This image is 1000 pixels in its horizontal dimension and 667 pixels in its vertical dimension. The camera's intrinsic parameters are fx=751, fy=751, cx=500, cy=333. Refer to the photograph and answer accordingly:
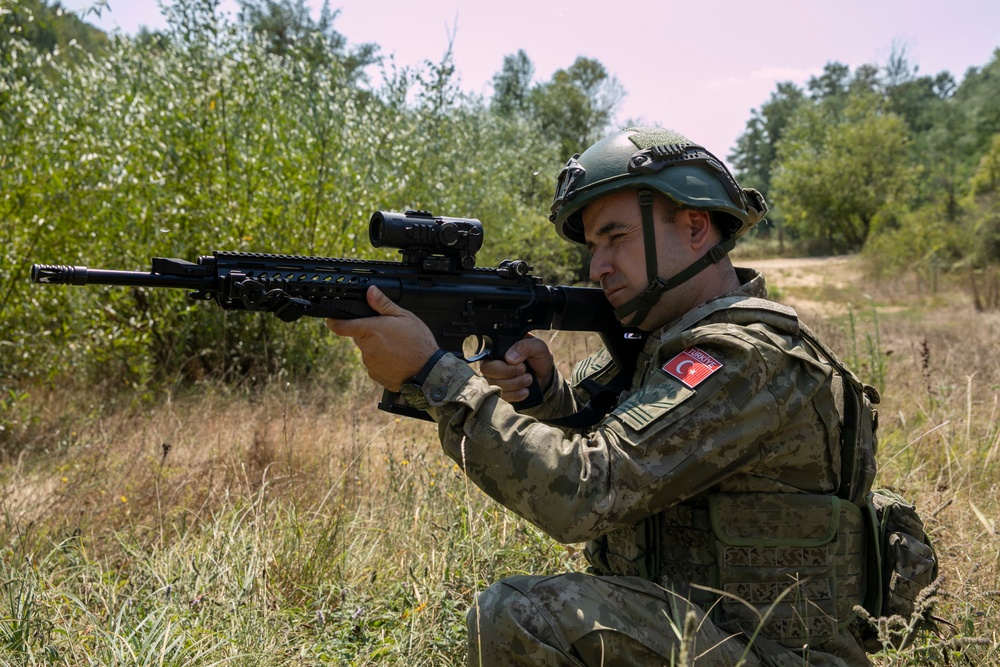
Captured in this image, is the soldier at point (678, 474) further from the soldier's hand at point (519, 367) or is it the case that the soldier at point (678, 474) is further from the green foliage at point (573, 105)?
the green foliage at point (573, 105)

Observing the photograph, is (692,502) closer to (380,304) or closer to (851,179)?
(380,304)

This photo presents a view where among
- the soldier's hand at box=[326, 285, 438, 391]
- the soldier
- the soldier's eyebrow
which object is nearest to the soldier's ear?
the soldier

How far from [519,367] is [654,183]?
3.48ft

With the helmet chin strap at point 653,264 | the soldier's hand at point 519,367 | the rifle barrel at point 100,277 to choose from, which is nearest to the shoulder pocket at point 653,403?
the helmet chin strap at point 653,264

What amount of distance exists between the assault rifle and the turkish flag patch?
82 cm

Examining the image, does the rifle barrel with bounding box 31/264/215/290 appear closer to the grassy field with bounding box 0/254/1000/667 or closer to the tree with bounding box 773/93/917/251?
the grassy field with bounding box 0/254/1000/667

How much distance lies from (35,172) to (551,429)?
18.5ft

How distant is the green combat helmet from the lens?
2682 millimetres

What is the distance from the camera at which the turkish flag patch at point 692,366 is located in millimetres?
2252

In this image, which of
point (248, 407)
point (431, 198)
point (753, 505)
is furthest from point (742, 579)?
point (431, 198)

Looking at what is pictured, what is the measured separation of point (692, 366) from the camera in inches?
→ 90.4

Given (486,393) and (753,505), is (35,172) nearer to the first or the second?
(486,393)

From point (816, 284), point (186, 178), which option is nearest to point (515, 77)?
point (816, 284)

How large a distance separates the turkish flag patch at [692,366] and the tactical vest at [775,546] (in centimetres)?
20
